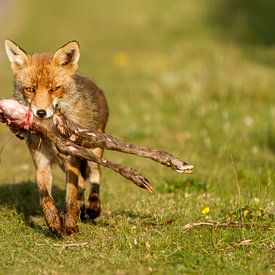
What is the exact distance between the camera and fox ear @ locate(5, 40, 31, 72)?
680cm

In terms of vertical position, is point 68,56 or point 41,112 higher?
point 68,56

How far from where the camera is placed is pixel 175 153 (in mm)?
10109

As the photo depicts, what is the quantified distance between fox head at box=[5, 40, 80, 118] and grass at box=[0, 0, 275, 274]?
48.6 inches

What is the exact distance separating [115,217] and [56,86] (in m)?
1.48

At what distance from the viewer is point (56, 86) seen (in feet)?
21.8

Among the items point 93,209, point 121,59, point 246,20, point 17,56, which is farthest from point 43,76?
point 246,20

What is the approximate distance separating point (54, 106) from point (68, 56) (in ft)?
2.34

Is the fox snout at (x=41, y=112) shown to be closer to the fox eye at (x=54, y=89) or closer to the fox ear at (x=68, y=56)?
the fox eye at (x=54, y=89)

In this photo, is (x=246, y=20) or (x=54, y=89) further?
(x=246, y=20)

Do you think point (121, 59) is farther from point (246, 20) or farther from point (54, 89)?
point (54, 89)

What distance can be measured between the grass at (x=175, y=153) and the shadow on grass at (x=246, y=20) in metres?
0.16

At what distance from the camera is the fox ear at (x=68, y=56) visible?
6836mm

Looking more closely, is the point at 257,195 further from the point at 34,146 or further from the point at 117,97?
the point at 117,97

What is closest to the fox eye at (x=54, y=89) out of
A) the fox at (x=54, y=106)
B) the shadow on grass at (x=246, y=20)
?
the fox at (x=54, y=106)
